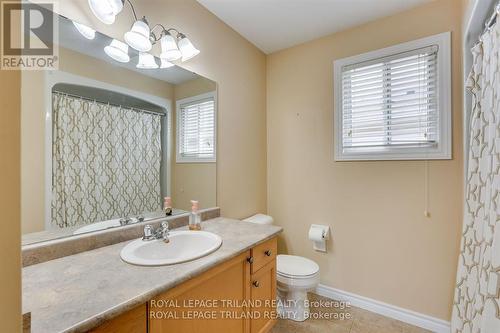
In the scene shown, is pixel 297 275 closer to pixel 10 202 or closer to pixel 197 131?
pixel 197 131

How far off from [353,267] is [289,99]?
1713 mm

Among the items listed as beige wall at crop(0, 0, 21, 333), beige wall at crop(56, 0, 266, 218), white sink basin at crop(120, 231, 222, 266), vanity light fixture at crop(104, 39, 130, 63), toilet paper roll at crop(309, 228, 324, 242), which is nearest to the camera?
beige wall at crop(0, 0, 21, 333)

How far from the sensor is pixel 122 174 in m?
1.41

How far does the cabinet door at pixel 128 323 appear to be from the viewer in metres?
0.73

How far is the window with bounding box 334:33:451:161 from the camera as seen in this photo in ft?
5.60

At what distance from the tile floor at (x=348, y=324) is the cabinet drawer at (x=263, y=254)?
681 mm

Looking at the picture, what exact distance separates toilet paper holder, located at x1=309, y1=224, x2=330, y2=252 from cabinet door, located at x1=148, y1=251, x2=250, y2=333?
3.25ft

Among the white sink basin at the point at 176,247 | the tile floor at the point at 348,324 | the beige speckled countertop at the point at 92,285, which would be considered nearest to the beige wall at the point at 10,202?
the beige speckled countertop at the point at 92,285

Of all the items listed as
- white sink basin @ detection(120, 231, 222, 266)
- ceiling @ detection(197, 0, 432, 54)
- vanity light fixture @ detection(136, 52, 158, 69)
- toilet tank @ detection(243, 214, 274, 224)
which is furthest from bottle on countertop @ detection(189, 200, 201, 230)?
ceiling @ detection(197, 0, 432, 54)

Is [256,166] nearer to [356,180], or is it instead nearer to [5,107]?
[356,180]

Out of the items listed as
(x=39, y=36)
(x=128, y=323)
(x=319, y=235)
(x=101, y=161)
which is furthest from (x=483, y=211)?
(x=39, y=36)

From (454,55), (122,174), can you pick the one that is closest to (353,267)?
(454,55)

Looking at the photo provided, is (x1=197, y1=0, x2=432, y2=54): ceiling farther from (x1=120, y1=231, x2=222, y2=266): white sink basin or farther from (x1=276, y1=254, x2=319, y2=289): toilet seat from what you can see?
(x1=276, y1=254, x2=319, y2=289): toilet seat

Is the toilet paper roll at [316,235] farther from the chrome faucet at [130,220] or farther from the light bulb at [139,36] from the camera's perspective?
the light bulb at [139,36]
